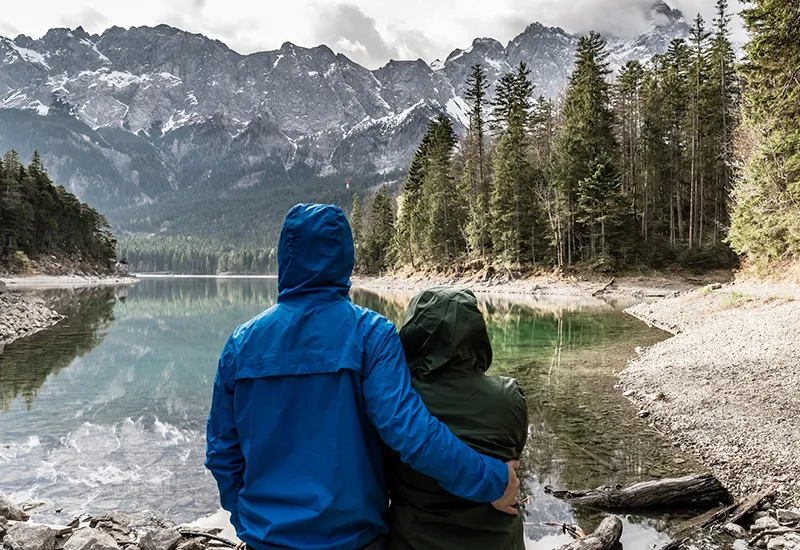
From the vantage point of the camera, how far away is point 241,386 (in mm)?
1884

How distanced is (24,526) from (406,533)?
381cm

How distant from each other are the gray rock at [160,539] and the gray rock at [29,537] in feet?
2.21

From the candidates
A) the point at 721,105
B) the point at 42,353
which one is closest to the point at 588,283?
the point at 721,105

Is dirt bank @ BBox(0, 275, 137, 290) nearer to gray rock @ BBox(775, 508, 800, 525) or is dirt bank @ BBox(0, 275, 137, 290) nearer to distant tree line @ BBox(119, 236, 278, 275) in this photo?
gray rock @ BBox(775, 508, 800, 525)

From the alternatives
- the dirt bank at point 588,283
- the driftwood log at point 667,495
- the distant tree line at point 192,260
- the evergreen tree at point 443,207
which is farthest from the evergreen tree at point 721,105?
the distant tree line at point 192,260

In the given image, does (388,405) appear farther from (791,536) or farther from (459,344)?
(791,536)

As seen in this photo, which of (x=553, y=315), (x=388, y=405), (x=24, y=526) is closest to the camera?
(x=388, y=405)

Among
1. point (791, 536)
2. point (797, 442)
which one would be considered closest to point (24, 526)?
point (791, 536)

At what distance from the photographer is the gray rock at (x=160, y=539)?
4230mm

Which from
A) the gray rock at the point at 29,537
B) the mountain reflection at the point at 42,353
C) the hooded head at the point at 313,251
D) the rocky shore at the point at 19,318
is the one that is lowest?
the mountain reflection at the point at 42,353

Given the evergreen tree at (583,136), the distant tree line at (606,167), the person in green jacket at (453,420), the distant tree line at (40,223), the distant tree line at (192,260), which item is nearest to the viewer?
the person in green jacket at (453,420)

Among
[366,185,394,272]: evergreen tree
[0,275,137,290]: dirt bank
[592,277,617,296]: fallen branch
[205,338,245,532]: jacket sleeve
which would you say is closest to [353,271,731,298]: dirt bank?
[592,277,617,296]: fallen branch

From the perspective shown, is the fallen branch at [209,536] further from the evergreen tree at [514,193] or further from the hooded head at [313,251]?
the evergreen tree at [514,193]

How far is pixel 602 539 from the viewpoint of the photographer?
443 cm
